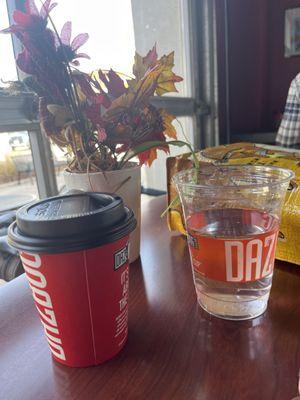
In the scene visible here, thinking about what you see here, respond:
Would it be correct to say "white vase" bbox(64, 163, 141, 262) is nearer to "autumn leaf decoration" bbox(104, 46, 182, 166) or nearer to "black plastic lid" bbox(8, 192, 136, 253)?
"autumn leaf decoration" bbox(104, 46, 182, 166)

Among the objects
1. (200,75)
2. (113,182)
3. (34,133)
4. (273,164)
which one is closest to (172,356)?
(113,182)

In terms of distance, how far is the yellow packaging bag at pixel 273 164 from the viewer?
1.62ft

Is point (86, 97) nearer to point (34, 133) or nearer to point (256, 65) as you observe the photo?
point (34, 133)

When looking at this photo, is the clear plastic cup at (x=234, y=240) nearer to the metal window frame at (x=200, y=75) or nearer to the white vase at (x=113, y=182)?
the white vase at (x=113, y=182)

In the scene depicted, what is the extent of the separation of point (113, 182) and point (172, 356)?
244 millimetres

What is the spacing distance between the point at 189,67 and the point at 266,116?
0.61m

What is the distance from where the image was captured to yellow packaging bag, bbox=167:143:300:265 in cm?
49

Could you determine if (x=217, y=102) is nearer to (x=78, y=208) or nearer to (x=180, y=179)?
(x=180, y=179)

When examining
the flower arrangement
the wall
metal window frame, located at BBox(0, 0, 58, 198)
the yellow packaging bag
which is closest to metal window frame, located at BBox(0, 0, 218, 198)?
the wall

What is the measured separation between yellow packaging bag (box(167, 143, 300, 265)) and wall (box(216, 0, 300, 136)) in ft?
4.33

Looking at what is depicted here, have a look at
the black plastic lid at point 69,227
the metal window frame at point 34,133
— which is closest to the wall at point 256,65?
the metal window frame at point 34,133

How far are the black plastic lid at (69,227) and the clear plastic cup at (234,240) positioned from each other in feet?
0.38

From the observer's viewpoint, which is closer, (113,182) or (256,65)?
(113,182)

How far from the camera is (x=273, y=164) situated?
55 cm
